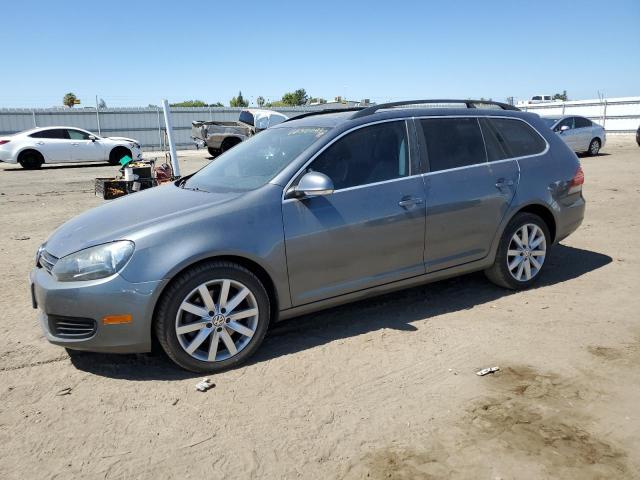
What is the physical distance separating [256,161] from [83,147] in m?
17.0

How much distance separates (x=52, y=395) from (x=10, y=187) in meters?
12.2

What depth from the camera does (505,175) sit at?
4.91 m

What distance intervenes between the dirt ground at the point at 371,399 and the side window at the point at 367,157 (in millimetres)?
1181

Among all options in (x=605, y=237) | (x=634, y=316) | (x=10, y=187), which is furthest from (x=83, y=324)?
(x=10, y=187)

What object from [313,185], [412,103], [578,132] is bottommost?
[313,185]

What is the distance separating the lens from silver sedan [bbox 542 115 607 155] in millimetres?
19484

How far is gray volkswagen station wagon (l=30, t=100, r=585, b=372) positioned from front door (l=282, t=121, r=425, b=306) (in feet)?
0.04

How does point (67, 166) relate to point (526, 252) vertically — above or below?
above

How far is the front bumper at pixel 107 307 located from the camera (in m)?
3.38

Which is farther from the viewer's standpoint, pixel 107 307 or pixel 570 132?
pixel 570 132

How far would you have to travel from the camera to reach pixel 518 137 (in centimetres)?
521

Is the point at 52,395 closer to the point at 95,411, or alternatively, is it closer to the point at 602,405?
the point at 95,411

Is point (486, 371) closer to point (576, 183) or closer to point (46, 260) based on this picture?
point (576, 183)

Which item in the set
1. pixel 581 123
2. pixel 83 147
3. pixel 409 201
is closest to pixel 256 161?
pixel 409 201
